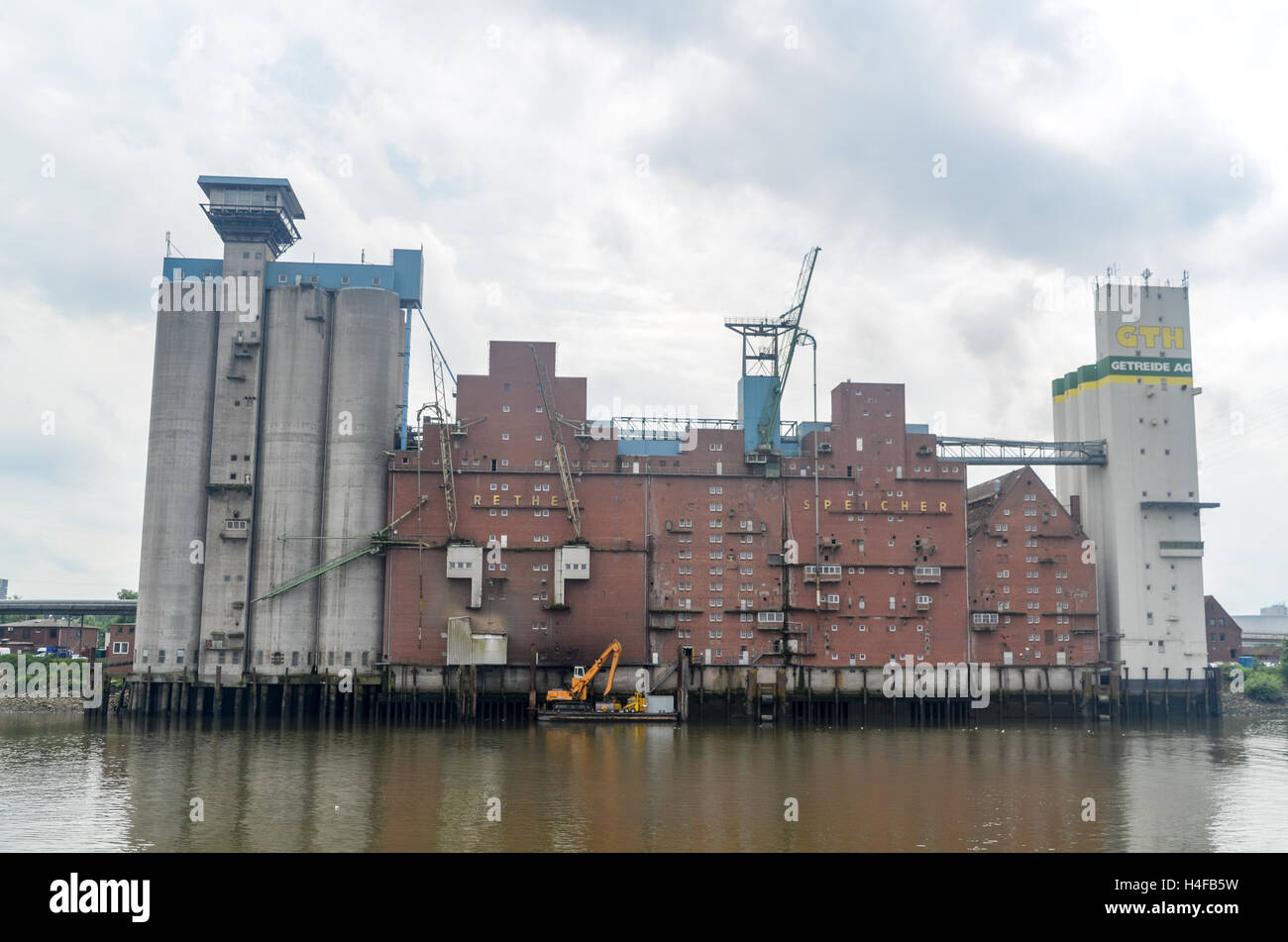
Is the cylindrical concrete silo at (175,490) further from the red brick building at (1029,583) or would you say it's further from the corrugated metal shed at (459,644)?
the red brick building at (1029,583)

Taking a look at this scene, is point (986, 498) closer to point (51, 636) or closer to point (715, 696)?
point (715, 696)

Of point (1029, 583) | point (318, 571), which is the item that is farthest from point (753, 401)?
point (318, 571)

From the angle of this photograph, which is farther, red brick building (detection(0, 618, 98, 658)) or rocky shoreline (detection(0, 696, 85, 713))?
red brick building (detection(0, 618, 98, 658))

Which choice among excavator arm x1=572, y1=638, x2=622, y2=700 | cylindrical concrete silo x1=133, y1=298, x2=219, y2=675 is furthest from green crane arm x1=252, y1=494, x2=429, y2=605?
excavator arm x1=572, y1=638, x2=622, y2=700

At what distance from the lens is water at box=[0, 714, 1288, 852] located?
34.7m

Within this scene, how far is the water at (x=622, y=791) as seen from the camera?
34.7m

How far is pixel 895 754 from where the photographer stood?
2354 inches

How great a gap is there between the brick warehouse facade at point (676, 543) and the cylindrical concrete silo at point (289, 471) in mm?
6474

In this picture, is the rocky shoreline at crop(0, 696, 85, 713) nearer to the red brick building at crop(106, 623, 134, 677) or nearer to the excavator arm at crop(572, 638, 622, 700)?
the red brick building at crop(106, 623, 134, 677)

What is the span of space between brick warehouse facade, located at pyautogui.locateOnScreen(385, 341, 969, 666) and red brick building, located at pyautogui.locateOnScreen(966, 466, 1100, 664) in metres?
2.47

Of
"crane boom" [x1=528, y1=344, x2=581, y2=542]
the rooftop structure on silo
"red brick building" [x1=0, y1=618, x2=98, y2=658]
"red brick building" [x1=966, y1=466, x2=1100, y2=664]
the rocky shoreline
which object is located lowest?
the rocky shoreline

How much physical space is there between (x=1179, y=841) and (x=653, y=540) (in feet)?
171
